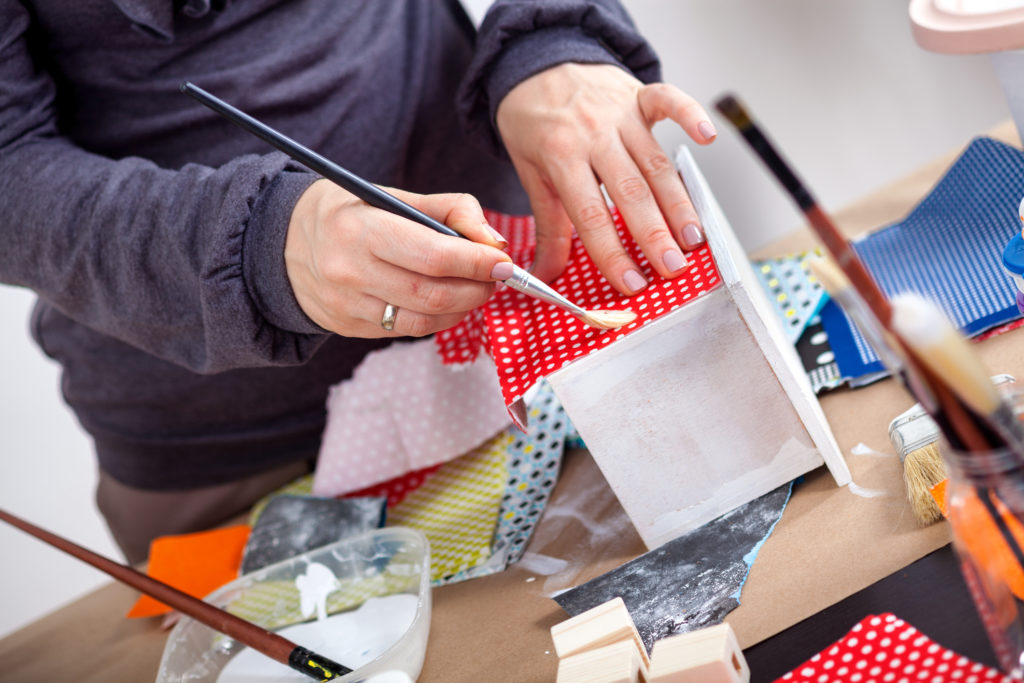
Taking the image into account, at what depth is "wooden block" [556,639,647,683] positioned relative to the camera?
499 mm

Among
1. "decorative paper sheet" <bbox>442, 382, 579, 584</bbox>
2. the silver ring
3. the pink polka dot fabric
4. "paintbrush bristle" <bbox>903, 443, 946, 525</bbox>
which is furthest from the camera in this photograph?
"decorative paper sheet" <bbox>442, 382, 579, 584</bbox>

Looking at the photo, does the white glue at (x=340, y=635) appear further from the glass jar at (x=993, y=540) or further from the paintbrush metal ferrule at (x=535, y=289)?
the glass jar at (x=993, y=540)

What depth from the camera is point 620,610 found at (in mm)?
539

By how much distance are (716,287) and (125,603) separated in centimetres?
75

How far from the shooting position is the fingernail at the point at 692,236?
71 centimetres

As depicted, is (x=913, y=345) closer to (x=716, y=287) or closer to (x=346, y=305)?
(x=716, y=287)

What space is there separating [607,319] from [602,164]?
7.3 inches

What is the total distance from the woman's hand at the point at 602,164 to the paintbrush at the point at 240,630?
361 millimetres

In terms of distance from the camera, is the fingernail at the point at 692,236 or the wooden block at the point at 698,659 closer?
the wooden block at the point at 698,659

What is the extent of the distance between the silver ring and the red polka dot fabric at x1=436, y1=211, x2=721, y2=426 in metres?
0.09

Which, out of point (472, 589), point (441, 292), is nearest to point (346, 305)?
point (441, 292)

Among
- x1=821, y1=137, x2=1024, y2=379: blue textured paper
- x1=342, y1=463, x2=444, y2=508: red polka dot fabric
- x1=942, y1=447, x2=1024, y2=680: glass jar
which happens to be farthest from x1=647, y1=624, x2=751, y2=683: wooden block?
x1=342, y1=463, x2=444, y2=508: red polka dot fabric

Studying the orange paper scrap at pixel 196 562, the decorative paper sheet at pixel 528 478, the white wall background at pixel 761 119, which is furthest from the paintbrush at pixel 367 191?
the white wall background at pixel 761 119

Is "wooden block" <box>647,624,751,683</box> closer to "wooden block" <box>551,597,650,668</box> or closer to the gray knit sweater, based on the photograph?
"wooden block" <box>551,597,650,668</box>
